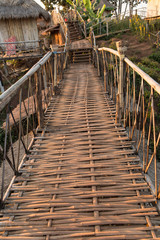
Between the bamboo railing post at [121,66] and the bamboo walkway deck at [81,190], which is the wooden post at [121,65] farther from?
the bamboo walkway deck at [81,190]

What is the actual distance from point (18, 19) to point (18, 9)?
618mm

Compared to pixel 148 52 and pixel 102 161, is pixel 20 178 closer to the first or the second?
pixel 102 161

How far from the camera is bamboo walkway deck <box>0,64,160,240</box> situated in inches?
63.0

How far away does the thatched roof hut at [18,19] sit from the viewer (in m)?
12.2

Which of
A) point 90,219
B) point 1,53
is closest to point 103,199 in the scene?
point 90,219

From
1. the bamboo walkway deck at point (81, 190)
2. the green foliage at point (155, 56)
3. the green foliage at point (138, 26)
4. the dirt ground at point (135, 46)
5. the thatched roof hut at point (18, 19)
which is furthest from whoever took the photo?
the green foliage at point (138, 26)

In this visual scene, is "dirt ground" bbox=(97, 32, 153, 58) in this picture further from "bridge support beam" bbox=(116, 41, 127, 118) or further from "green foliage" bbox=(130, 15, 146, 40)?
"bridge support beam" bbox=(116, 41, 127, 118)

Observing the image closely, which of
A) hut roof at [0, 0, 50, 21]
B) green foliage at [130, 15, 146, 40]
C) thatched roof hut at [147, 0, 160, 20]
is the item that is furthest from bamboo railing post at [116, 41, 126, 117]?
thatched roof hut at [147, 0, 160, 20]

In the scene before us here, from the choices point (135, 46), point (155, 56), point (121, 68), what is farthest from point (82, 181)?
point (135, 46)

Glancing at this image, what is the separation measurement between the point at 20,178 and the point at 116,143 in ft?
4.69

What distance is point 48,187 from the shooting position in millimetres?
2059

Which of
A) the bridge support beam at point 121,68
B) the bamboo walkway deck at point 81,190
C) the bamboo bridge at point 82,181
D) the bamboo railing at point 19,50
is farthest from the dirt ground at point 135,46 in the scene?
the bamboo walkway deck at point 81,190

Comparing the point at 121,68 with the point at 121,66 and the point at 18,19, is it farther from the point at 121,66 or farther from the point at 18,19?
the point at 18,19

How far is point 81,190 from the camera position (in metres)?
1.99
